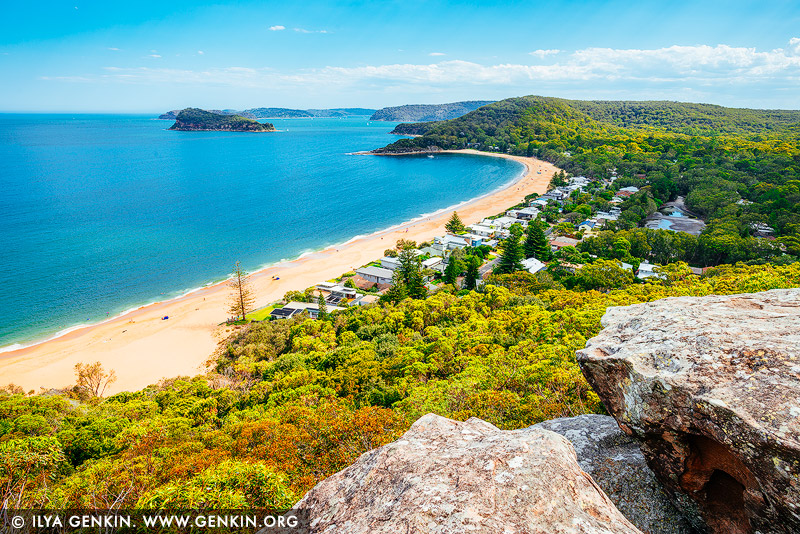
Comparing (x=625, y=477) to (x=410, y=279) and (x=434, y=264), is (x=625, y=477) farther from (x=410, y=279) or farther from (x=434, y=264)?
(x=434, y=264)

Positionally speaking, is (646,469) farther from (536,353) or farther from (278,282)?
(278,282)

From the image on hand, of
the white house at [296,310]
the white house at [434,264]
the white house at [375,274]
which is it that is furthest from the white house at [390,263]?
the white house at [296,310]

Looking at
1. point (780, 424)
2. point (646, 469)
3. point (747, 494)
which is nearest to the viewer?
point (780, 424)

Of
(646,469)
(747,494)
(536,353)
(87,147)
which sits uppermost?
(87,147)

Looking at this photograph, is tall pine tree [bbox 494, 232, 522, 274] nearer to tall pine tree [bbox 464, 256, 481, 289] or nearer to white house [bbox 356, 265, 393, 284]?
tall pine tree [bbox 464, 256, 481, 289]

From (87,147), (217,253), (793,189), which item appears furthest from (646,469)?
(87,147)

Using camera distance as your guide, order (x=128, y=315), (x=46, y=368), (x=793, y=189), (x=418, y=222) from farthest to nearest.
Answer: (x=418, y=222) → (x=793, y=189) → (x=128, y=315) → (x=46, y=368)

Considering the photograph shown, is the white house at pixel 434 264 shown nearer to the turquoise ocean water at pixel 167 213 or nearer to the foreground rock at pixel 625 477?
the turquoise ocean water at pixel 167 213

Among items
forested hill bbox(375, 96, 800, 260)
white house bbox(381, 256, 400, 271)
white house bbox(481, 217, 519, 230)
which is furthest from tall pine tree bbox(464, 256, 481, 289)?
forested hill bbox(375, 96, 800, 260)
